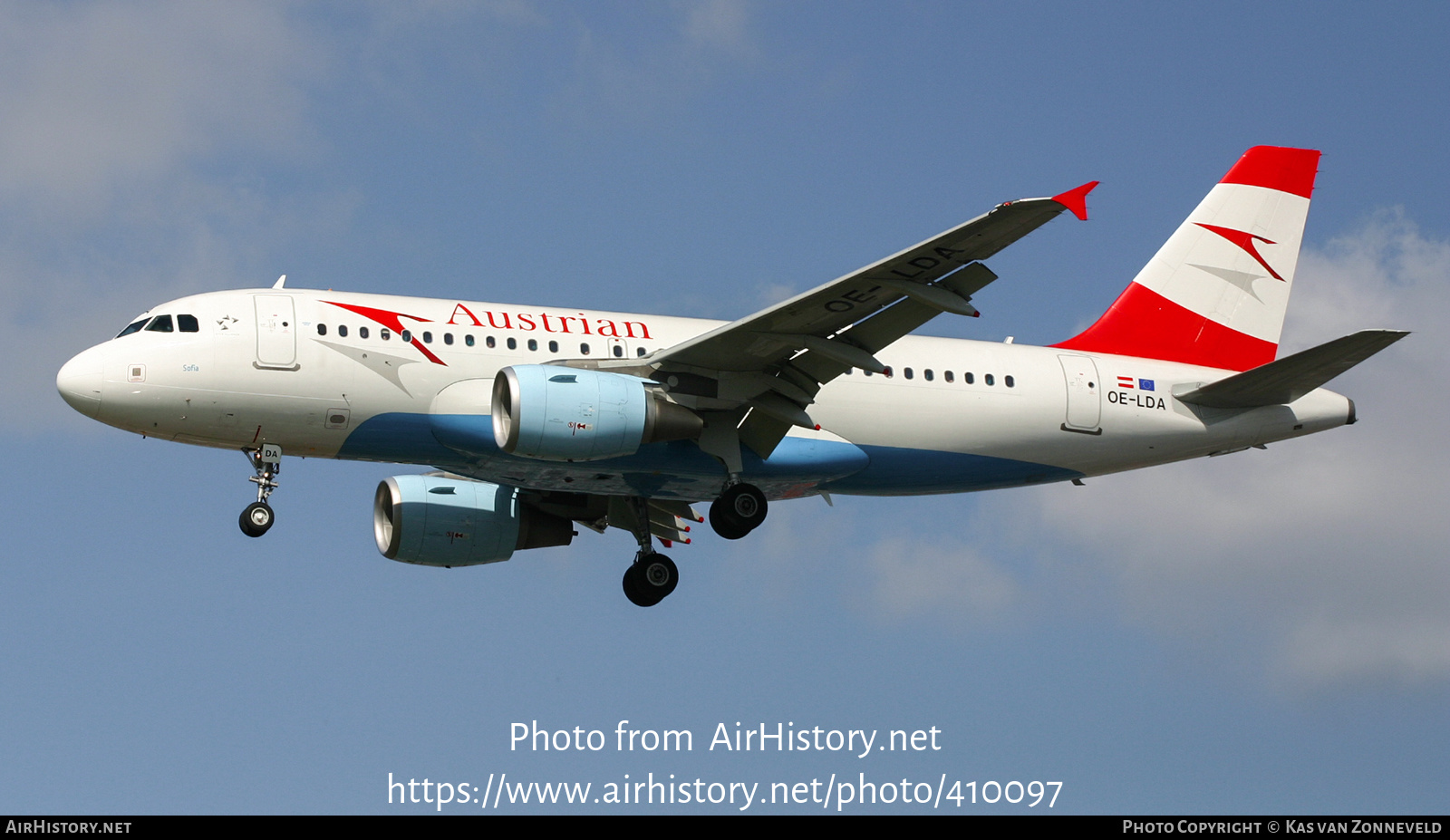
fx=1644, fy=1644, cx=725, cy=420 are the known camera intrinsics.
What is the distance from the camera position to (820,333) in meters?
28.3

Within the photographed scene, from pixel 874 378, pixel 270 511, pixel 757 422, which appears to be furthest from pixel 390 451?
pixel 874 378

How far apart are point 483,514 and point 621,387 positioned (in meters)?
7.19

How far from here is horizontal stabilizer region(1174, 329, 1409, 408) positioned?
29953mm

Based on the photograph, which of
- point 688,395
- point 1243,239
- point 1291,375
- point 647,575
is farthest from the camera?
point 1243,239

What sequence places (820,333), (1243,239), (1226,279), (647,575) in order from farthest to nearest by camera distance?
1. (1243,239)
2. (1226,279)
3. (647,575)
4. (820,333)

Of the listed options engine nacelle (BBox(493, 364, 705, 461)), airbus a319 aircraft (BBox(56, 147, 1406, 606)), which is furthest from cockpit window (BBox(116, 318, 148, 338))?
engine nacelle (BBox(493, 364, 705, 461))

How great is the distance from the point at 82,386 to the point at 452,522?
8.49 metres

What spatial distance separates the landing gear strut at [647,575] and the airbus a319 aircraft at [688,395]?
0.05 meters

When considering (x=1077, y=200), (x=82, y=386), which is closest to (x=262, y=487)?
(x=82, y=386)

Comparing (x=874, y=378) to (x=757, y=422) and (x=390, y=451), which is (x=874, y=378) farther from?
(x=390, y=451)

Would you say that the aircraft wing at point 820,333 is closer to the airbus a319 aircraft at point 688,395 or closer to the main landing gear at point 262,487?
the airbus a319 aircraft at point 688,395

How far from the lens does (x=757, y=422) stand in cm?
3012

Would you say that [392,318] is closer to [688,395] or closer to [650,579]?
[688,395]

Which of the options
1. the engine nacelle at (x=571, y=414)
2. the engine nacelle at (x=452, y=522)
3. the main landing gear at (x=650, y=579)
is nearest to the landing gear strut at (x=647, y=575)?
the main landing gear at (x=650, y=579)
